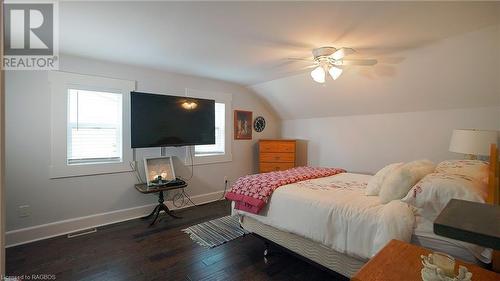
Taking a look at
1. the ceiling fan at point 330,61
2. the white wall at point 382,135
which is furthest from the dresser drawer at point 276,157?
the ceiling fan at point 330,61

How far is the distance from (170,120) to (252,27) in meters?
1.99

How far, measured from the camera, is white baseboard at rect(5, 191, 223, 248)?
2.67m

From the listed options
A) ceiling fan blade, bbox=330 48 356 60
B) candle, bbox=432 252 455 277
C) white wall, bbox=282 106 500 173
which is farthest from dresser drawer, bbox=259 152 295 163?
candle, bbox=432 252 455 277

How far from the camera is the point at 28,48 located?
99.9 inches

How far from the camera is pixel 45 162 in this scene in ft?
9.33

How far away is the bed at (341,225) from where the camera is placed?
60.5 inches

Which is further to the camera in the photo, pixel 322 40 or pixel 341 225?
pixel 322 40

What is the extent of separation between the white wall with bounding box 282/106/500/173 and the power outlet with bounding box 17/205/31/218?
455 centimetres

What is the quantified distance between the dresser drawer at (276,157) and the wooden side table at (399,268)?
137 inches

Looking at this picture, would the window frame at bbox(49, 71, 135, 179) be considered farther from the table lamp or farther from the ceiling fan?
the table lamp

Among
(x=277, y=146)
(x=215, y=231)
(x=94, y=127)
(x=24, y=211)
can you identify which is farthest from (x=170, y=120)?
(x=277, y=146)

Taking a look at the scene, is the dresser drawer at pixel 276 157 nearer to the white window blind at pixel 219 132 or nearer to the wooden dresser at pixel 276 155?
the wooden dresser at pixel 276 155

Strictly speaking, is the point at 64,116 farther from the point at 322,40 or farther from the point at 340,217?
the point at 340,217

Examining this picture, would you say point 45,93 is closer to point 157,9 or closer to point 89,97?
point 89,97
